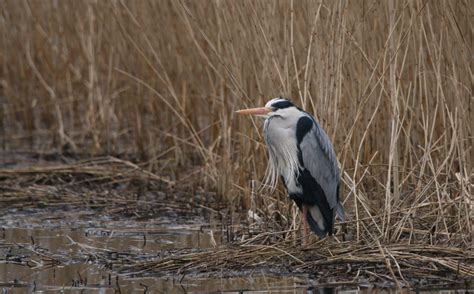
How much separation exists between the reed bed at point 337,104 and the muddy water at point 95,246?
32 centimetres

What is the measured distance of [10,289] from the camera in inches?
203

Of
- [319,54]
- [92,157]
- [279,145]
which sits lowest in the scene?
[92,157]

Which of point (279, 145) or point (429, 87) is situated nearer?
point (279, 145)

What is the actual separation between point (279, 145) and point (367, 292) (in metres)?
1.28

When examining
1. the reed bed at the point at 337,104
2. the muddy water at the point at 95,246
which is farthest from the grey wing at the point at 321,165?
the muddy water at the point at 95,246

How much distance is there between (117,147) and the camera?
32.0ft

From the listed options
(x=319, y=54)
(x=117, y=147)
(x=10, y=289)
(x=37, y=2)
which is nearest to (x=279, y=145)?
(x=319, y=54)

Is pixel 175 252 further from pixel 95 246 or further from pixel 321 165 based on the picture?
pixel 321 165

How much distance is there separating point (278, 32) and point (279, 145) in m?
0.76

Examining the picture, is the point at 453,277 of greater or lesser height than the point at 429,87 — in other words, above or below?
below

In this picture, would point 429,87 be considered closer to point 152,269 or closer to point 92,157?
point 152,269

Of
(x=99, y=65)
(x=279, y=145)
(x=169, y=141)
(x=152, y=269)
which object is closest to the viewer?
(x=152, y=269)

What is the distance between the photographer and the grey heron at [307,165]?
589 centimetres

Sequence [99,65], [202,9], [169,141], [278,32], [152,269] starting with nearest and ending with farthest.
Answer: [152,269] → [278,32] → [202,9] → [169,141] → [99,65]
